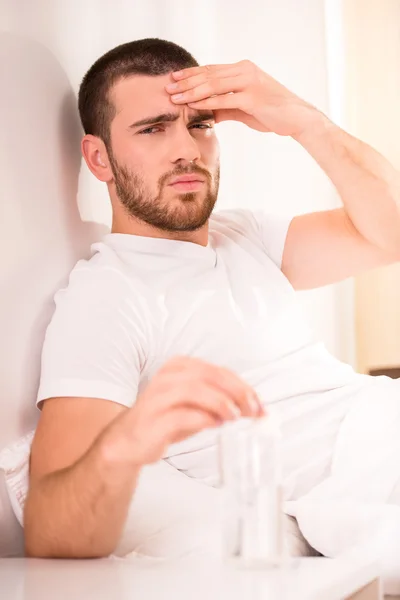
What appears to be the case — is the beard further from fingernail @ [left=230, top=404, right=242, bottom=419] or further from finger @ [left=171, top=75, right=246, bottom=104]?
fingernail @ [left=230, top=404, right=242, bottom=419]

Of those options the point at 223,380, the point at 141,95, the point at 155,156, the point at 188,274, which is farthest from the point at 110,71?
the point at 223,380

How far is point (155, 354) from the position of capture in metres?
1.40

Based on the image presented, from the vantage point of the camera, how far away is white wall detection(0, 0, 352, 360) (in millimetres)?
1581

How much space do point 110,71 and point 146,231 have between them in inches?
11.8

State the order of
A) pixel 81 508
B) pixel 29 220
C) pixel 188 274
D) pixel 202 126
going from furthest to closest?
1. pixel 202 126
2. pixel 188 274
3. pixel 29 220
4. pixel 81 508

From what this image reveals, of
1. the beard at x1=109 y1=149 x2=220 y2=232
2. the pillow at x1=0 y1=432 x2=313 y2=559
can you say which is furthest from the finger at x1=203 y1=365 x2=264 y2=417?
the beard at x1=109 y1=149 x2=220 y2=232

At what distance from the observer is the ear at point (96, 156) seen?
5.11 ft

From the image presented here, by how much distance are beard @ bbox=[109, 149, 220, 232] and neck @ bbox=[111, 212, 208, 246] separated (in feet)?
0.04

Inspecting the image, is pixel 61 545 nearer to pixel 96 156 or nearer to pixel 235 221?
pixel 96 156


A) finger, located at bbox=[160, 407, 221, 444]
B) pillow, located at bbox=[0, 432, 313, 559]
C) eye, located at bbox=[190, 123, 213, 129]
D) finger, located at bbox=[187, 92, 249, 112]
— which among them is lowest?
pillow, located at bbox=[0, 432, 313, 559]

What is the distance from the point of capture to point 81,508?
1.12 metres

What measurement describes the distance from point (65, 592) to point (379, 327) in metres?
2.12

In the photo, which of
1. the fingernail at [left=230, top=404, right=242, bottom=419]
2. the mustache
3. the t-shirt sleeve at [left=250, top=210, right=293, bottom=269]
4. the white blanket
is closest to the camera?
the fingernail at [left=230, top=404, right=242, bottom=419]

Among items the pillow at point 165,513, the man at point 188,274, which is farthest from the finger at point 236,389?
the pillow at point 165,513
